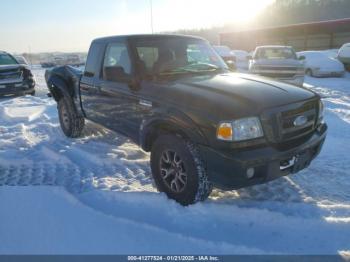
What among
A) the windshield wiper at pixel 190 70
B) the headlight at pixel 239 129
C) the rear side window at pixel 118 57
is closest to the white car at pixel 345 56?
the windshield wiper at pixel 190 70

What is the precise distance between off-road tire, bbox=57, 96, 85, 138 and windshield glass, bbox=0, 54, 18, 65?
783 cm

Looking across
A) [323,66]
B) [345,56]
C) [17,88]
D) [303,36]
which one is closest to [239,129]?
[17,88]

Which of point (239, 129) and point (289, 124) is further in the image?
point (289, 124)

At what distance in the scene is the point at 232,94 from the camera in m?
3.46

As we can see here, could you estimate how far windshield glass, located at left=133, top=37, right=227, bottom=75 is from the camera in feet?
14.0

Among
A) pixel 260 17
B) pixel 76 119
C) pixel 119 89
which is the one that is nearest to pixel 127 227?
pixel 119 89

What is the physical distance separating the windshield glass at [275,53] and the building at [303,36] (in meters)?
16.7

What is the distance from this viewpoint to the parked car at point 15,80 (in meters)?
11.9

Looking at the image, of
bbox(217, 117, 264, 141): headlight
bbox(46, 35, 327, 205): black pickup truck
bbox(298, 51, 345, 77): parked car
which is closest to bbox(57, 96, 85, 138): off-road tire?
bbox(46, 35, 327, 205): black pickup truck

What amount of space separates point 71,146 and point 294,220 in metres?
4.00

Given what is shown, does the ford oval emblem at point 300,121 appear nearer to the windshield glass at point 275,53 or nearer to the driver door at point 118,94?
the driver door at point 118,94

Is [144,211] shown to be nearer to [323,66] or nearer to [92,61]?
[92,61]

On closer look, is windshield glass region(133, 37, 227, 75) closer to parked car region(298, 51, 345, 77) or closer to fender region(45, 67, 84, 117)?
fender region(45, 67, 84, 117)

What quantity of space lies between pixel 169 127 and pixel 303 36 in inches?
1194
